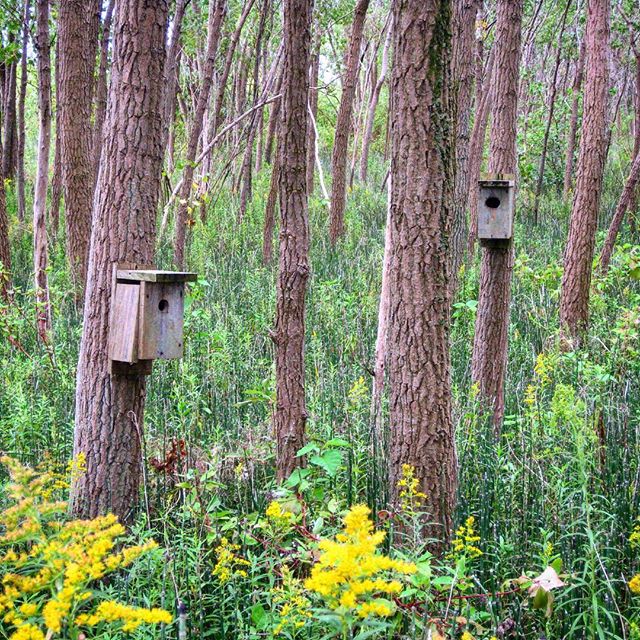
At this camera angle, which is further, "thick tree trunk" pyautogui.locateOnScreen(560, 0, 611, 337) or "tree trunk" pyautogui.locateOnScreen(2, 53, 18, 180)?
"tree trunk" pyautogui.locateOnScreen(2, 53, 18, 180)

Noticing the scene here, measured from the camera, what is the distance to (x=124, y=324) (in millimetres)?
3426

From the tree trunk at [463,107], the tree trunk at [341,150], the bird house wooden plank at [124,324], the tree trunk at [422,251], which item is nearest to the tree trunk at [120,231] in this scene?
the bird house wooden plank at [124,324]

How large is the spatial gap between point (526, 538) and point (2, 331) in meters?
5.37

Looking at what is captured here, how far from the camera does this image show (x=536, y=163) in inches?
794

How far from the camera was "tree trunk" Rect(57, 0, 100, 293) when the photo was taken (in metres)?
7.36

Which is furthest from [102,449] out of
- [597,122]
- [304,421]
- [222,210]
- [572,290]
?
[222,210]

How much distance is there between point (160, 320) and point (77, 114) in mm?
4966

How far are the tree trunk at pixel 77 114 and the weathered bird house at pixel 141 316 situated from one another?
4.55m

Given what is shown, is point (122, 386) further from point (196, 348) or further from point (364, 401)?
point (196, 348)

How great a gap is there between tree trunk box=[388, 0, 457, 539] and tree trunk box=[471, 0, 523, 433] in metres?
1.85

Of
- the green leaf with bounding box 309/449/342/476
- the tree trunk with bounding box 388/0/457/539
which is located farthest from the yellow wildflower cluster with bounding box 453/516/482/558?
the green leaf with bounding box 309/449/342/476

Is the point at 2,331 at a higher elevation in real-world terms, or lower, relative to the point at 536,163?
lower

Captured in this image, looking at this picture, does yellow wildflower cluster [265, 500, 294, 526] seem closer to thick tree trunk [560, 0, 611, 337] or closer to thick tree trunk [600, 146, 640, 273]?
thick tree trunk [560, 0, 611, 337]

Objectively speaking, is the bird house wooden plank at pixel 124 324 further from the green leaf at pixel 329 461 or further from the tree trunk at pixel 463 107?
the tree trunk at pixel 463 107
